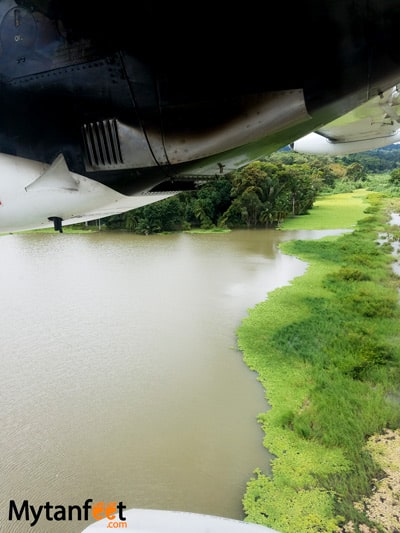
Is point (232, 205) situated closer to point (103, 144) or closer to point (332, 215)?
point (332, 215)

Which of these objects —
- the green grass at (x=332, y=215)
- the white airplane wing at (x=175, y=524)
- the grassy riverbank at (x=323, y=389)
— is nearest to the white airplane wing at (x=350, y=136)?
the grassy riverbank at (x=323, y=389)

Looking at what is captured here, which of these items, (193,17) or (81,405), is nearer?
(193,17)

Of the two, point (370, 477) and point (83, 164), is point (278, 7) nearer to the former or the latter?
point (83, 164)

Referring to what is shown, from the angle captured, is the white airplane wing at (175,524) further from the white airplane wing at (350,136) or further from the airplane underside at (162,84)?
the white airplane wing at (350,136)

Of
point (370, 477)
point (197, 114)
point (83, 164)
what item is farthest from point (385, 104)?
point (370, 477)

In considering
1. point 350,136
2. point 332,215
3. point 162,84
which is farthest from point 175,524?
point 332,215

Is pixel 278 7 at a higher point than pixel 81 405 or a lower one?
higher
